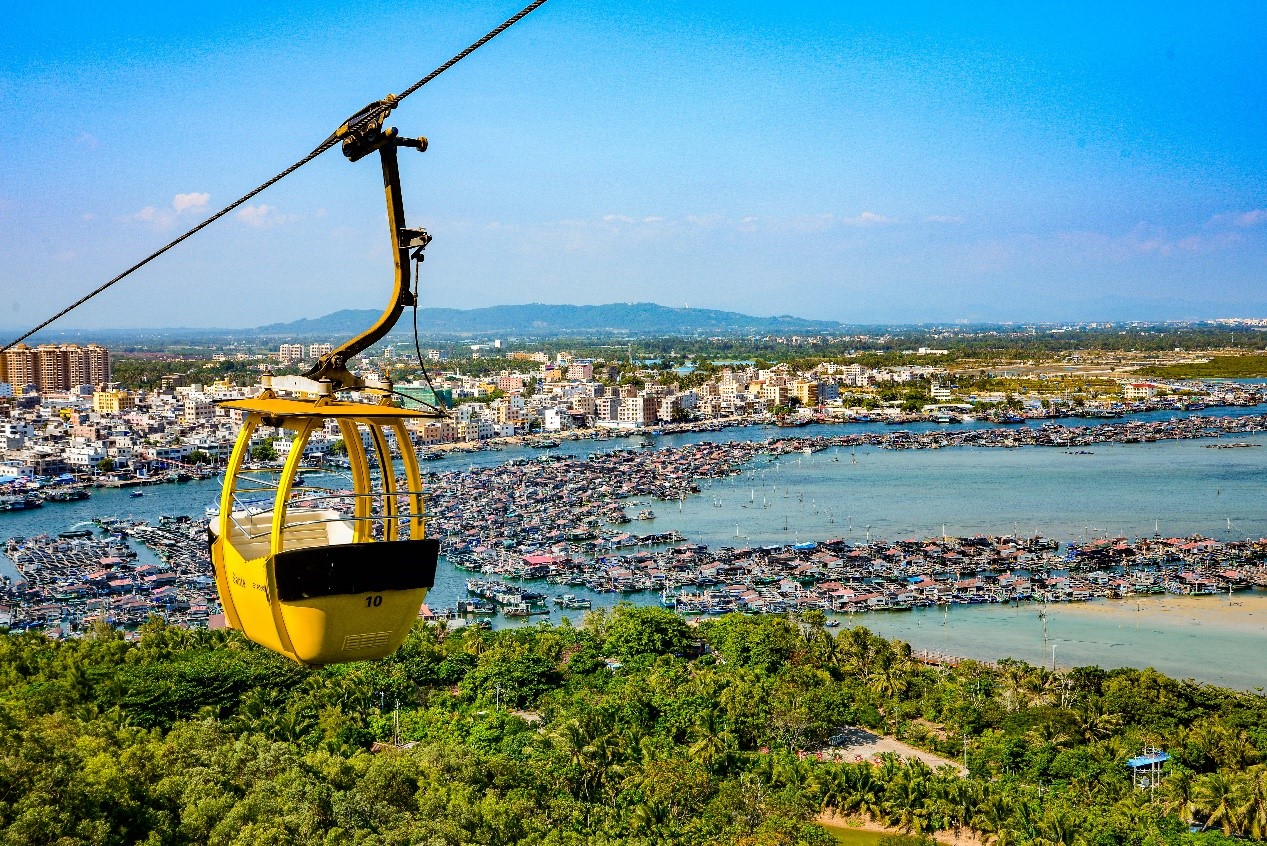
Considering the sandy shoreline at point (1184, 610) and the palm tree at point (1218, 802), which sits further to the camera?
the sandy shoreline at point (1184, 610)

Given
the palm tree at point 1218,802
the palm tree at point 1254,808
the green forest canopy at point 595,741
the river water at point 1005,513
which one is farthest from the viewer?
the river water at point 1005,513

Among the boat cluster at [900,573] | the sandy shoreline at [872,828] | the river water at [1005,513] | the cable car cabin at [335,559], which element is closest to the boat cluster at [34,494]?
the river water at [1005,513]

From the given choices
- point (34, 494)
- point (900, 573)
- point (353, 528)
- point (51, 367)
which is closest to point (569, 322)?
point (51, 367)

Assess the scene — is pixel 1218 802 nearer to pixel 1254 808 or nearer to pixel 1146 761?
pixel 1254 808

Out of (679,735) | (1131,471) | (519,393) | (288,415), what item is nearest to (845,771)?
(679,735)

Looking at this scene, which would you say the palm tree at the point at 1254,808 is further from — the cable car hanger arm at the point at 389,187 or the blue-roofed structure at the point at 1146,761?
the cable car hanger arm at the point at 389,187

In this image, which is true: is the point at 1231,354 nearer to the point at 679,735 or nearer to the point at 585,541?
the point at 585,541
